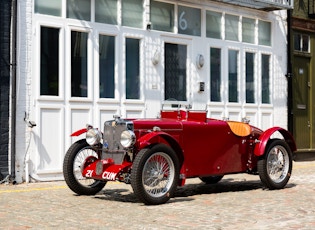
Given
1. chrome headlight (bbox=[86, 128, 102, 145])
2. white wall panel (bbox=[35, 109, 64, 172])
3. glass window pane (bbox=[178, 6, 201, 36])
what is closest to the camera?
chrome headlight (bbox=[86, 128, 102, 145])

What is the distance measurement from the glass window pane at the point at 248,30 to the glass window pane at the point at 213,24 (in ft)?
3.03

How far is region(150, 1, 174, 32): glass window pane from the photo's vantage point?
13.7m

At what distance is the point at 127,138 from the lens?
861 centimetres

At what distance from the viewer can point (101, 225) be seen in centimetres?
699

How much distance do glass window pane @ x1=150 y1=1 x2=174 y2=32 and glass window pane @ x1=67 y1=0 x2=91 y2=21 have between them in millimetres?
1718

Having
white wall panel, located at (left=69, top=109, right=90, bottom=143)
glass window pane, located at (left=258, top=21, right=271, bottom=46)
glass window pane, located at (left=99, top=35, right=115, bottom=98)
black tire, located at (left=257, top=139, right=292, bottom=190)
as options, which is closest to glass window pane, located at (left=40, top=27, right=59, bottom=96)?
white wall panel, located at (left=69, top=109, right=90, bottom=143)

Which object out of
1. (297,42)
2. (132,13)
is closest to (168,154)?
(132,13)

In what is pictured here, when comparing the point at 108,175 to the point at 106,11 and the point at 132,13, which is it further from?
the point at 132,13

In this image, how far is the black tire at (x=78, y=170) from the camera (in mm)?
9242

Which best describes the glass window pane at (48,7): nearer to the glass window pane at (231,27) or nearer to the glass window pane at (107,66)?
the glass window pane at (107,66)

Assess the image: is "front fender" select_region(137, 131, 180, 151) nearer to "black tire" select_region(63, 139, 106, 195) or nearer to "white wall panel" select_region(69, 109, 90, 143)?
"black tire" select_region(63, 139, 106, 195)

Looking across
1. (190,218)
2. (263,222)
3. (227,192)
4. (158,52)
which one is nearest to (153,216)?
(190,218)

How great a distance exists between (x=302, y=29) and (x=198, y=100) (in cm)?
466

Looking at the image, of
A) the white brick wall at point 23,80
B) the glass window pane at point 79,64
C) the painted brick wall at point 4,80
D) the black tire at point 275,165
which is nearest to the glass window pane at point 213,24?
the glass window pane at point 79,64
